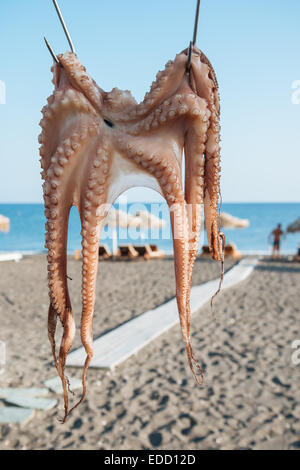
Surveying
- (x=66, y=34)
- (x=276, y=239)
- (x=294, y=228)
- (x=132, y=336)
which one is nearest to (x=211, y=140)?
(x=66, y=34)

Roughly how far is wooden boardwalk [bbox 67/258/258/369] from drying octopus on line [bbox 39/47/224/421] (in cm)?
657

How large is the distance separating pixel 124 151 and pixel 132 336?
8.24 metres

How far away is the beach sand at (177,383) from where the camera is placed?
5.55 meters

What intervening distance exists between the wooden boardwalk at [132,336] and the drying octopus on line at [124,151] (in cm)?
657

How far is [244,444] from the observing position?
533 cm

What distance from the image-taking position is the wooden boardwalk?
7.91 metres

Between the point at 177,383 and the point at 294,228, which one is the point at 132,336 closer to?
the point at 177,383

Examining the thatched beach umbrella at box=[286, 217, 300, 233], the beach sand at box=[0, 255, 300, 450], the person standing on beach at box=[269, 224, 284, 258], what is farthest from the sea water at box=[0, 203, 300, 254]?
the beach sand at box=[0, 255, 300, 450]

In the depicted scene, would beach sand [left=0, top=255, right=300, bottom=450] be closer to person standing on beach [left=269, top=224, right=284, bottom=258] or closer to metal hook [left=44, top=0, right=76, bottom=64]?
metal hook [left=44, top=0, right=76, bottom=64]

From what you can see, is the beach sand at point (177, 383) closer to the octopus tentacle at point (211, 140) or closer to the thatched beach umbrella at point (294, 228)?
the octopus tentacle at point (211, 140)

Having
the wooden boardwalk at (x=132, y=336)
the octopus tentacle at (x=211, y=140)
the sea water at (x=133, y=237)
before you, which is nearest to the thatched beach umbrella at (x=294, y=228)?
the sea water at (x=133, y=237)

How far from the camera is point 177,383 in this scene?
7023 mm

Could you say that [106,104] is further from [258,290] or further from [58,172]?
[258,290]

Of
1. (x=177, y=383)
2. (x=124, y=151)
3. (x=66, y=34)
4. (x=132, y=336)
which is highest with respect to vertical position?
(x=66, y=34)
